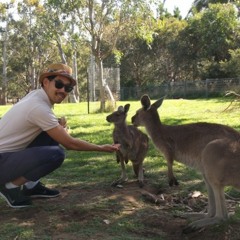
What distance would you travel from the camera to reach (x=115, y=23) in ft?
50.2

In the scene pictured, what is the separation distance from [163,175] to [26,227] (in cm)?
229

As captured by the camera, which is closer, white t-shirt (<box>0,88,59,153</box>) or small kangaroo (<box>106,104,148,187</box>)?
white t-shirt (<box>0,88,59,153</box>)

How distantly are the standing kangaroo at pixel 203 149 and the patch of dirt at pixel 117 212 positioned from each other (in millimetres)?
197

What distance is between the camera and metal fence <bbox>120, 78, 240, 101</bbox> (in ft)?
90.7

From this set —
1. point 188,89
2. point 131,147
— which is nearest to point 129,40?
point 188,89

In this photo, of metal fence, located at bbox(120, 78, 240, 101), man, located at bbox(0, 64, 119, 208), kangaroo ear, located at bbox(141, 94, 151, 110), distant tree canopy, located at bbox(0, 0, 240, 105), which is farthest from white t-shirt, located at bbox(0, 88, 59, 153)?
metal fence, located at bbox(120, 78, 240, 101)

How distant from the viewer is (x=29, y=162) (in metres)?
3.72

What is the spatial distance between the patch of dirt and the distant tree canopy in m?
10.6

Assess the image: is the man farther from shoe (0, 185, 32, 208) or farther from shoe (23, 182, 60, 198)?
shoe (23, 182, 60, 198)

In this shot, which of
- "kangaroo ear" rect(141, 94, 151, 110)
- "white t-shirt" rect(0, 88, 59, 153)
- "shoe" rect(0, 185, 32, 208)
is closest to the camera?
"white t-shirt" rect(0, 88, 59, 153)

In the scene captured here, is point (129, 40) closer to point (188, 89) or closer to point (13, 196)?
point (188, 89)

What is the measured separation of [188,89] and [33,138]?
27.1 m

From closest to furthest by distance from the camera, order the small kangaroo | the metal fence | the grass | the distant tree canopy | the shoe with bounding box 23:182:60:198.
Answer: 1. the grass
2. the shoe with bounding box 23:182:60:198
3. the small kangaroo
4. the distant tree canopy
5. the metal fence

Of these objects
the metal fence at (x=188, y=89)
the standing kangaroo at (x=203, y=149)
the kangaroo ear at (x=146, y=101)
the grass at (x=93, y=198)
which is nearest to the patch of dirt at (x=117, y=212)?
the grass at (x=93, y=198)
